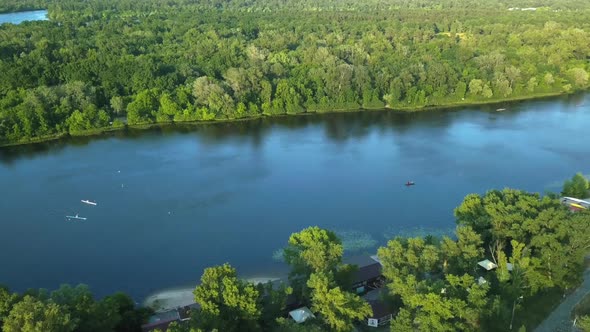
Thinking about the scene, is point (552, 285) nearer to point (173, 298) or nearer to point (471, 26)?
point (173, 298)

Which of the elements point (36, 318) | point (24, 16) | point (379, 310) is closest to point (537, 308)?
point (379, 310)

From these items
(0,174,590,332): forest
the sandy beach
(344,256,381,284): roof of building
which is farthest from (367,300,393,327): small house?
the sandy beach

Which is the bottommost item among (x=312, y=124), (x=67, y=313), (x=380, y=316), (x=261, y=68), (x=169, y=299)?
(x=169, y=299)

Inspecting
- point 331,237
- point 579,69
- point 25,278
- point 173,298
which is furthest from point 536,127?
point 25,278

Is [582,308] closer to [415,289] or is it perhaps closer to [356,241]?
[415,289]

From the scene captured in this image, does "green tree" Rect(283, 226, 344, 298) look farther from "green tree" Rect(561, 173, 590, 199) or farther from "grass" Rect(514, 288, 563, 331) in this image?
"green tree" Rect(561, 173, 590, 199)
